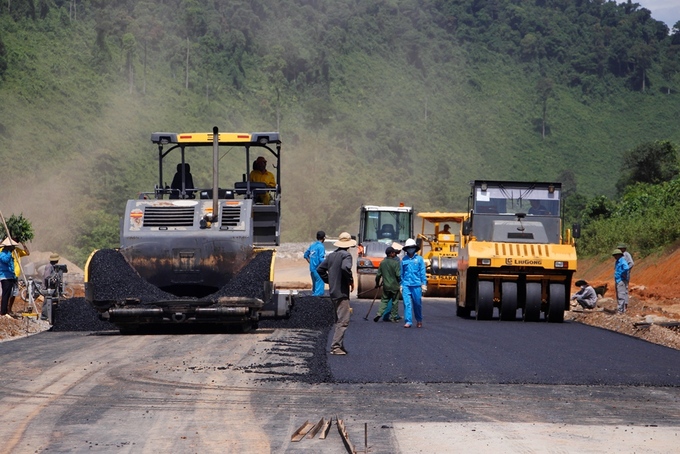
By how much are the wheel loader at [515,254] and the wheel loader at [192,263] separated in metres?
5.19

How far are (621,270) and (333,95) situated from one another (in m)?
88.2

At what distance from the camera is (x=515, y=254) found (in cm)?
2141

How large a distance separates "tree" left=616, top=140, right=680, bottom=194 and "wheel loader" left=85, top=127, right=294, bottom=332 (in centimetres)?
4480

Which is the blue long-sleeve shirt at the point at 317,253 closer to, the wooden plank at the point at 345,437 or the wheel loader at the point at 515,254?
the wheel loader at the point at 515,254

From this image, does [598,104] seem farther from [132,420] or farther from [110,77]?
[132,420]

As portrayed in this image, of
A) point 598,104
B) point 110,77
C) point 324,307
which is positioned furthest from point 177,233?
point 598,104

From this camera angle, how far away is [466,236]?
22922mm

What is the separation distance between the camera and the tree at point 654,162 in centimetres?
5928

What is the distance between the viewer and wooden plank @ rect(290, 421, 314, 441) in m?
8.34

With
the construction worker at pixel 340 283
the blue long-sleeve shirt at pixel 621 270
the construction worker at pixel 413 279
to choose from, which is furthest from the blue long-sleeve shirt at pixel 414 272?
the blue long-sleeve shirt at pixel 621 270

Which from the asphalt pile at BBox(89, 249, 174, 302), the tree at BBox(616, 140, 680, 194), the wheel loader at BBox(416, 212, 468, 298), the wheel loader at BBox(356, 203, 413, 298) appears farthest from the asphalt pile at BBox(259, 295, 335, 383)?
the tree at BBox(616, 140, 680, 194)

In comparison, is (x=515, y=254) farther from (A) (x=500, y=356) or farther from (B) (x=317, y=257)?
(A) (x=500, y=356)

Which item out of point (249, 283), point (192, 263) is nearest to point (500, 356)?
point (249, 283)

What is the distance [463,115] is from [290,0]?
28119 millimetres
